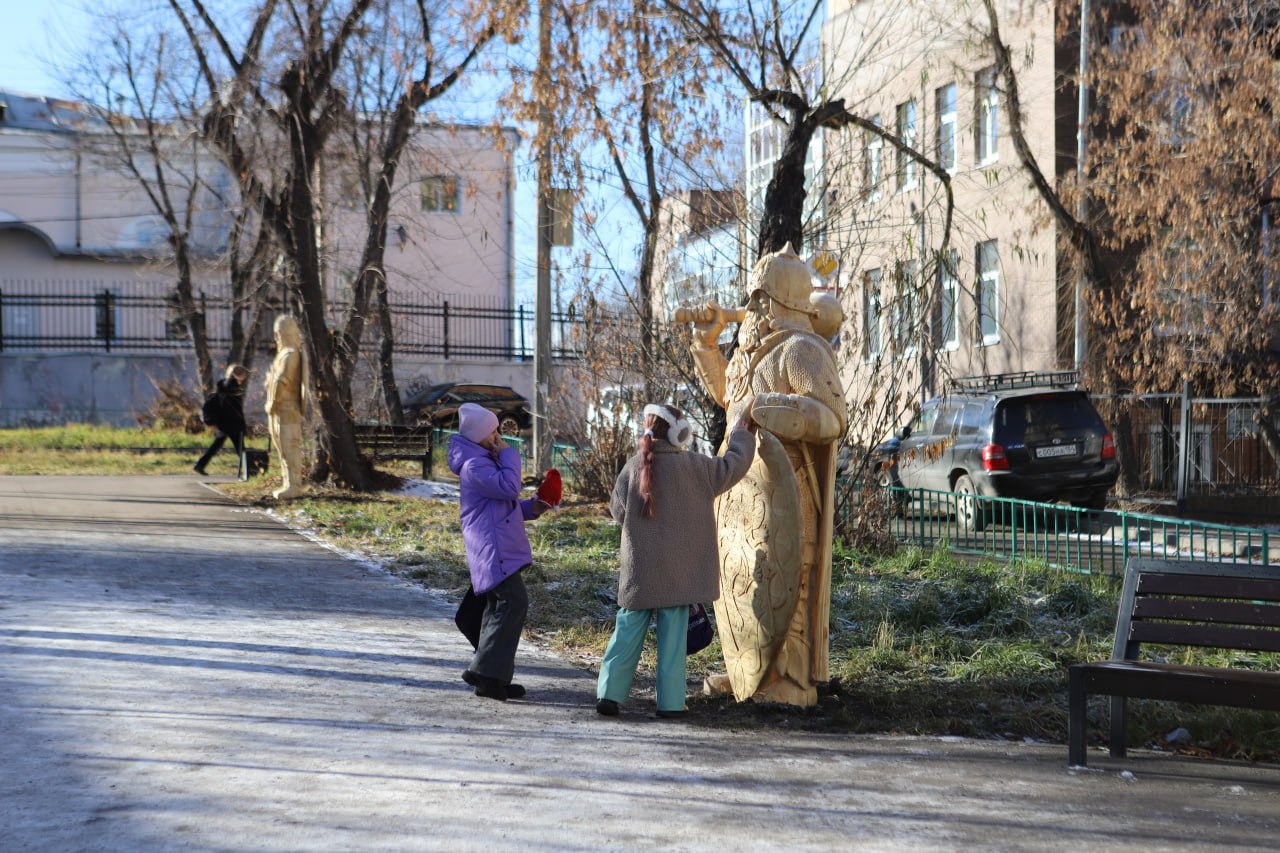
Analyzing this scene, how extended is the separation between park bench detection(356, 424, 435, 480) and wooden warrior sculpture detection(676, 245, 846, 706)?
1236cm

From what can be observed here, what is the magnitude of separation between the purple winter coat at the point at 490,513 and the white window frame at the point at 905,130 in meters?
5.91

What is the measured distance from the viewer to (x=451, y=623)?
902 cm

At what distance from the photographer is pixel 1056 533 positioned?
1094 centimetres

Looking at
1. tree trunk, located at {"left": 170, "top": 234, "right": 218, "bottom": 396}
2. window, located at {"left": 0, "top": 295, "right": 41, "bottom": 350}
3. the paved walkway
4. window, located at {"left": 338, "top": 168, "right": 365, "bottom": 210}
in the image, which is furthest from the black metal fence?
the paved walkway

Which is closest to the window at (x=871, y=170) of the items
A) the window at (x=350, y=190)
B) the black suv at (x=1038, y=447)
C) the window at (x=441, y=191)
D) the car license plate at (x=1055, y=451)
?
the black suv at (x=1038, y=447)

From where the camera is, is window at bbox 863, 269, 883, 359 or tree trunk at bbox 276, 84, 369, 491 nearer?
window at bbox 863, 269, 883, 359

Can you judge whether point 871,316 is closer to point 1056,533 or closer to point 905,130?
point 905,130

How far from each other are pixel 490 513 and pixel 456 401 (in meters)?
24.1

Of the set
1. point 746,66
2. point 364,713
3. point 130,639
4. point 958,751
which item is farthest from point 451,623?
point 746,66

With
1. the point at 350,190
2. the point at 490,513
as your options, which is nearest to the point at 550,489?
the point at 490,513

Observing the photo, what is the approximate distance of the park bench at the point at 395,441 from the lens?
1856 cm

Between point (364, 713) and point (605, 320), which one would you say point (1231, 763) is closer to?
point (364, 713)

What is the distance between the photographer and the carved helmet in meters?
6.71

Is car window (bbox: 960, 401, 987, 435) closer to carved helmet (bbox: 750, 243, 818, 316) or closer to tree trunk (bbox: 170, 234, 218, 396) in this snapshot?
carved helmet (bbox: 750, 243, 818, 316)
